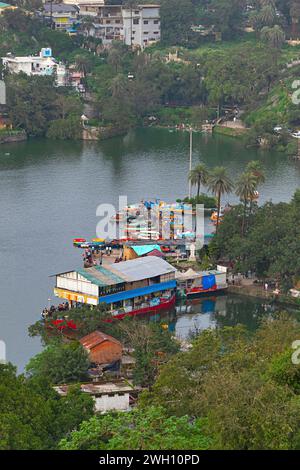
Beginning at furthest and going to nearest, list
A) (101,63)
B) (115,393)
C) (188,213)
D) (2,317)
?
(101,63) → (188,213) → (2,317) → (115,393)

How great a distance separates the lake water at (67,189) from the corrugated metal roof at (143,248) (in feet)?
5.88

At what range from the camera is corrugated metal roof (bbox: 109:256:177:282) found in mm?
37031

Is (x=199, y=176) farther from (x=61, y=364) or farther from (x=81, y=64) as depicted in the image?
A: (x=81, y=64)

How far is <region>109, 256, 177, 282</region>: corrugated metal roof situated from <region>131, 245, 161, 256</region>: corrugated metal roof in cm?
130

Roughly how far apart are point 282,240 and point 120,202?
447 inches

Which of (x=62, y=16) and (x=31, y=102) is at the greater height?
(x=62, y=16)

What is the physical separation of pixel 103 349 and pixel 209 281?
770cm

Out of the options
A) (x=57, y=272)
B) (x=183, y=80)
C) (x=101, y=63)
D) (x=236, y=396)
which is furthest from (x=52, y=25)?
(x=236, y=396)

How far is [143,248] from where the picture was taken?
40.5 meters

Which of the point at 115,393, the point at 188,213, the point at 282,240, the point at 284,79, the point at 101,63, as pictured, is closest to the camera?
the point at 115,393

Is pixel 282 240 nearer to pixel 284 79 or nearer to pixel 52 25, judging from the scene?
pixel 284 79

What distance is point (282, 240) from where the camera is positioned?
38406 mm

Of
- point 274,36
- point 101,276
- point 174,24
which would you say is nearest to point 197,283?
point 101,276

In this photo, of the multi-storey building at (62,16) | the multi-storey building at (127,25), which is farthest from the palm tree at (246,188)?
the multi-storey building at (62,16)
